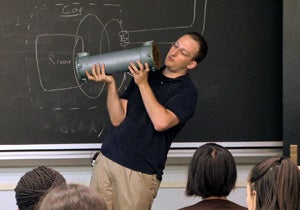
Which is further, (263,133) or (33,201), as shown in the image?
(263,133)

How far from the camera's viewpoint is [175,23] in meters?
3.21

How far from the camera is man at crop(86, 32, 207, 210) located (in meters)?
2.50

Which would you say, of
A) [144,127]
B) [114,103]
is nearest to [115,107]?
[114,103]

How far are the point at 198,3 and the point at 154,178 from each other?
116 centimetres

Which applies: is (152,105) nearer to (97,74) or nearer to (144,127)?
(144,127)

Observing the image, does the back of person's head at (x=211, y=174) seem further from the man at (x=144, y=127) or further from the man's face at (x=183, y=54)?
the man's face at (x=183, y=54)

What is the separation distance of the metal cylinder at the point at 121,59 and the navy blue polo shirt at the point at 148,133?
15 cm

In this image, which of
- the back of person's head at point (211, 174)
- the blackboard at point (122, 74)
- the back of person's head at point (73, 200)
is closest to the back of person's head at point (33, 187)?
the back of person's head at point (73, 200)

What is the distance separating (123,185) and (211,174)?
0.58 m

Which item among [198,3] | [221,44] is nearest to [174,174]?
[221,44]

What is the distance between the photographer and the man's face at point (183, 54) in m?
2.62

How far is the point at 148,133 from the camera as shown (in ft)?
8.37

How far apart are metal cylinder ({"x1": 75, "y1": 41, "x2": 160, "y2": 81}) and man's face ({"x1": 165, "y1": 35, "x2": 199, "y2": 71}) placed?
4.1 inches

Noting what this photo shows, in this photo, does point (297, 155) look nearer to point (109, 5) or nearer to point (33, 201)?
point (109, 5)
